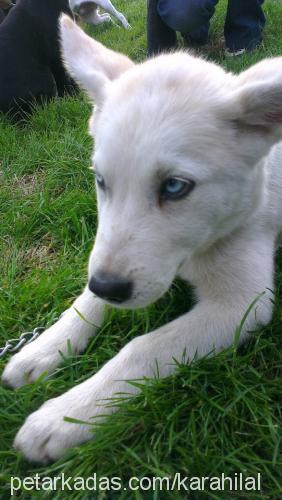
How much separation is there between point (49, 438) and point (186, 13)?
5722 millimetres

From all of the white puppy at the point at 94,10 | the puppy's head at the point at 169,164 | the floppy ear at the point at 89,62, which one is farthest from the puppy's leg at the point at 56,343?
the white puppy at the point at 94,10

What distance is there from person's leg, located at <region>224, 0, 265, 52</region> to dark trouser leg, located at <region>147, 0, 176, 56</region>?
847 millimetres

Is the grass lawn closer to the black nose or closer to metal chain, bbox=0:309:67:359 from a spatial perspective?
metal chain, bbox=0:309:67:359

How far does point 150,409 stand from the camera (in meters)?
2.38

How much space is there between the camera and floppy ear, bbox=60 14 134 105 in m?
2.67

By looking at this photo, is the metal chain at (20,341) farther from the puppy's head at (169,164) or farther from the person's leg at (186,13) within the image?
the person's leg at (186,13)

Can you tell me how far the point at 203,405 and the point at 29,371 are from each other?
94 centimetres

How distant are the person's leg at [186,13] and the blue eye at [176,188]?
16.4ft

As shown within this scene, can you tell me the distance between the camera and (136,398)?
7.88 ft

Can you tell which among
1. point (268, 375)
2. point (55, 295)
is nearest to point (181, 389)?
point (268, 375)

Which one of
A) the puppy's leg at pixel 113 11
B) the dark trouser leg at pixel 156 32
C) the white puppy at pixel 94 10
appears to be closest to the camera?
the dark trouser leg at pixel 156 32

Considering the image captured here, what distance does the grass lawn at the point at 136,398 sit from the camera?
223cm

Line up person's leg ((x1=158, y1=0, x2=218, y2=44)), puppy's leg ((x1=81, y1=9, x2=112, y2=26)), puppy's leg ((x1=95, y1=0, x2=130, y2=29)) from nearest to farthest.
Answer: person's leg ((x1=158, y1=0, x2=218, y2=44)) < puppy's leg ((x1=95, y1=0, x2=130, y2=29)) < puppy's leg ((x1=81, y1=9, x2=112, y2=26))

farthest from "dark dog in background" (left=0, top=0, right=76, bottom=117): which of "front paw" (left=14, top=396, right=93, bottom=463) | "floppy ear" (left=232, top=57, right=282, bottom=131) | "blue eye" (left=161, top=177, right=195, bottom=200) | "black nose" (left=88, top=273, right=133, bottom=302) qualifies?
"front paw" (left=14, top=396, right=93, bottom=463)
